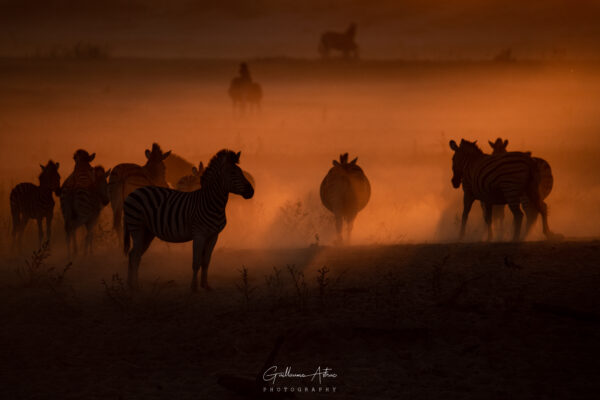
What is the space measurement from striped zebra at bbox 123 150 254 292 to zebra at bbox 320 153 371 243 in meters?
5.33

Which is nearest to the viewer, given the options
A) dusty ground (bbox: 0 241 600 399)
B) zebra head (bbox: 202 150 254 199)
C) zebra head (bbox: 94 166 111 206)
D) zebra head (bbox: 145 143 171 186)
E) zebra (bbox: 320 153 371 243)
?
dusty ground (bbox: 0 241 600 399)

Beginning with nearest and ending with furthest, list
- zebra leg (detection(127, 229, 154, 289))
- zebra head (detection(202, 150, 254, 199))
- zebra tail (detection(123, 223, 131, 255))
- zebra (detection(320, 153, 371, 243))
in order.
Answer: zebra head (detection(202, 150, 254, 199)) → zebra leg (detection(127, 229, 154, 289)) → zebra tail (detection(123, 223, 131, 255)) → zebra (detection(320, 153, 371, 243))

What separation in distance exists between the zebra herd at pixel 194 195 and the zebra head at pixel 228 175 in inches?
0.5

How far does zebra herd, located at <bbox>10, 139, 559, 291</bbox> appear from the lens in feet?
35.2

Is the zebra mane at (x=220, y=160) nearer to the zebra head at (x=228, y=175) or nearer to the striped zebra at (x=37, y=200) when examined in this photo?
the zebra head at (x=228, y=175)

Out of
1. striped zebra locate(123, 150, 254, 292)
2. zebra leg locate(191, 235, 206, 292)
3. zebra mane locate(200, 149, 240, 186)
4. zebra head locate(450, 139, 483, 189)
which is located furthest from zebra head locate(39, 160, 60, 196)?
zebra head locate(450, 139, 483, 189)

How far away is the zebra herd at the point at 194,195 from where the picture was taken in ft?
35.2

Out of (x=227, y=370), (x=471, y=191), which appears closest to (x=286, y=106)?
(x=471, y=191)

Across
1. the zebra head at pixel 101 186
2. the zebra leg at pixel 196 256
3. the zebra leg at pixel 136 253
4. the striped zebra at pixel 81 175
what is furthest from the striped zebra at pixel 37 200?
the zebra leg at pixel 196 256

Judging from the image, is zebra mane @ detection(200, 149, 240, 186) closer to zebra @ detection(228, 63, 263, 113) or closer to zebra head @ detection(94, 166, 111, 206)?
zebra head @ detection(94, 166, 111, 206)

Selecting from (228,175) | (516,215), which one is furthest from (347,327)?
(516,215)

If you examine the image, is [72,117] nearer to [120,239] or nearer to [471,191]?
[120,239]

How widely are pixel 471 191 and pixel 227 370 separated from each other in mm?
7918

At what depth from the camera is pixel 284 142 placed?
30344 mm
